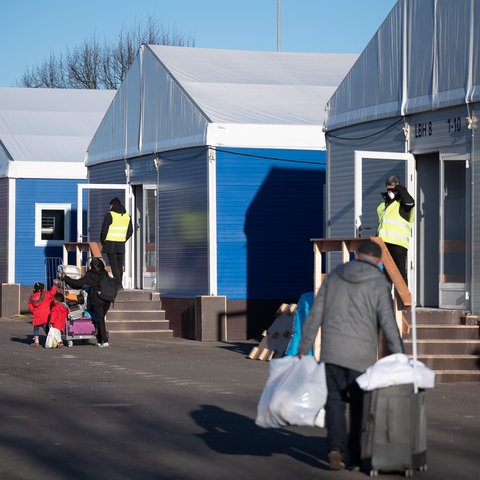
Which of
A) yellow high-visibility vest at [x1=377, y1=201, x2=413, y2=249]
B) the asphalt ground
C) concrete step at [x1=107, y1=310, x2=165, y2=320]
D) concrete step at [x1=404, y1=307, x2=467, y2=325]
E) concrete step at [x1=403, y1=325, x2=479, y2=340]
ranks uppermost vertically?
yellow high-visibility vest at [x1=377, y1=201, x2=413, y2=249]

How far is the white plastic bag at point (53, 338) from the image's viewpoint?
827 inches

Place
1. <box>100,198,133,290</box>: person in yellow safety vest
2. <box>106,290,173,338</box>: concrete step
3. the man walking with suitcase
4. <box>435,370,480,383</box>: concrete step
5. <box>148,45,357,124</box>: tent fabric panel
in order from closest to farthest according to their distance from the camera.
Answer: the man walking with suitcase → <box>435,370,480,383</box>: concrete step → <box>148,45,357,124</box>: tent fabric panel → <box>106,290,173,338</box>: concrete step → <box>100,198,133,290</box>: person in yellow safety vest

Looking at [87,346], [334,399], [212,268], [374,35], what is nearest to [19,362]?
[87,346]

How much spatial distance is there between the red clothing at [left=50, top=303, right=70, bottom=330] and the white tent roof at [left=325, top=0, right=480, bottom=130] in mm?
5754

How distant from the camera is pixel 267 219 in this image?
77.9 ft

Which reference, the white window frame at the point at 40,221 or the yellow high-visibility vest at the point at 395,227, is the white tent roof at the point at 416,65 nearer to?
the yellow high-visibility vest at the point at 395,227

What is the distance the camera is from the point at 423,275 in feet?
59.6

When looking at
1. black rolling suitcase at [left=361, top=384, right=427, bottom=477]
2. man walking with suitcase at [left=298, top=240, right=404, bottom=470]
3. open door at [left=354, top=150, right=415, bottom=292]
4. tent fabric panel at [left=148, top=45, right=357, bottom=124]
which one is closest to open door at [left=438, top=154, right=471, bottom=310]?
open door at [left=354, top=150, right=415, bottom=292]

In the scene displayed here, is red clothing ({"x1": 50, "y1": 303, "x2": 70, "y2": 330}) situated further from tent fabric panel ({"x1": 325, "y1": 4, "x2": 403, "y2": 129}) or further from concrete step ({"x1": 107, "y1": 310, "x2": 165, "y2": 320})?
tent fabric panel ({"x1": 325, "y1": 4, "x2": 403, "y2": 129})

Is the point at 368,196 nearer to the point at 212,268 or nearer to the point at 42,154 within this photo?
the point at 212,268

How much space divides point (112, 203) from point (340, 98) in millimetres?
6196

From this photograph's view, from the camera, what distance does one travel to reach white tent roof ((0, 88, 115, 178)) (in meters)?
32.5

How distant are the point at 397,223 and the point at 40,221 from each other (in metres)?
18.2

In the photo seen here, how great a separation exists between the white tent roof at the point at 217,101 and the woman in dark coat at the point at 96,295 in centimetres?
349
